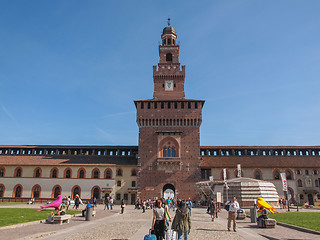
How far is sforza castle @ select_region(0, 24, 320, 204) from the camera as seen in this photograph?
4772 centimetres

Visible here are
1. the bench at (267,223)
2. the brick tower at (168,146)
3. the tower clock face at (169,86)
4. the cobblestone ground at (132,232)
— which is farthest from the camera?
the tower clock face at (169,86)

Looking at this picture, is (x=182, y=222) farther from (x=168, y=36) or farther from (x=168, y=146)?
(x=168, y=36)

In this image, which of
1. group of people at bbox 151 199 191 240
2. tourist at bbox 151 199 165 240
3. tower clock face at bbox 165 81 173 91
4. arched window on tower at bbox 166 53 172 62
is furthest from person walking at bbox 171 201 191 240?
arched window on tower at bbox 166 53 172 62

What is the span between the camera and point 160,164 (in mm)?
47812

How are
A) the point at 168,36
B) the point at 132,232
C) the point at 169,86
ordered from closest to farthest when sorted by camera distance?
the point at 132,232
the point at 169,86
the point at 168,36

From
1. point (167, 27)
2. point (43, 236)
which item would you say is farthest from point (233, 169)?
point (43, 236)

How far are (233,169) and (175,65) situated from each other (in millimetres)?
24514

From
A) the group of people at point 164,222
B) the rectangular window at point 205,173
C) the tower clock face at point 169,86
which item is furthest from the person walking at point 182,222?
the tower clock face at point 169,86

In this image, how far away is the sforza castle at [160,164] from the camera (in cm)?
4772

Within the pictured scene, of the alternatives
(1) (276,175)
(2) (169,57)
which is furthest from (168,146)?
(1) (276,175)

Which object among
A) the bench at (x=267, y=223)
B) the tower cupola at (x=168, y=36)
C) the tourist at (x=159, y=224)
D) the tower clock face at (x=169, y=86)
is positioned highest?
the tower cupola at (x=168, y=36)

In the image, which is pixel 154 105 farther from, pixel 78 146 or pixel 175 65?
pixel 78 146

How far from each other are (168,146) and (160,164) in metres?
3.74

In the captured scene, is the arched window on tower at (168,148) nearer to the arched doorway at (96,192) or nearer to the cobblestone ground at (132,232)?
the arched doorway at (96,192)
